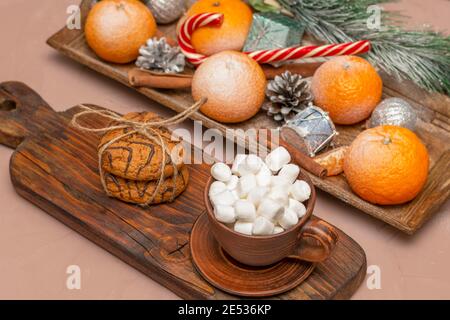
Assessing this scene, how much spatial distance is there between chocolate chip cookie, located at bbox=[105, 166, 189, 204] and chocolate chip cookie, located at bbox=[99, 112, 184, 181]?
0.01m

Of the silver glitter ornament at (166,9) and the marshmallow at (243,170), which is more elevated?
the marshmallow at (243,170)

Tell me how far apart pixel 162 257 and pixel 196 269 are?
0.21 ft

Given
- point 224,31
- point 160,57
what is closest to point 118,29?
point 160,57

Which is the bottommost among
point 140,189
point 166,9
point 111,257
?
point 111,257

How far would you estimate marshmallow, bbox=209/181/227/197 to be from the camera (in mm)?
1292

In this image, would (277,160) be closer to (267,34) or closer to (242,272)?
(242,272)

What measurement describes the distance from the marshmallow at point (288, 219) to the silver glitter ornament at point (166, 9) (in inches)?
32.2

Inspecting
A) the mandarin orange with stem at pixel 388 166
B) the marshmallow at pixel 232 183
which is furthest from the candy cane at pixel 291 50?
the marshmallow at pixel 232 183

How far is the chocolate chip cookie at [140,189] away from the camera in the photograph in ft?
4.78

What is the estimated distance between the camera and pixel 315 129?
5.23ft

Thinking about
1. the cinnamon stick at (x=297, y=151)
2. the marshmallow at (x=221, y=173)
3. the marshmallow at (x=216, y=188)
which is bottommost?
the cinnamon stick at (x=297, y=151)

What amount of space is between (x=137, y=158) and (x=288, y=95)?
1.29 feet

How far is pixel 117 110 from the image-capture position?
1.78m

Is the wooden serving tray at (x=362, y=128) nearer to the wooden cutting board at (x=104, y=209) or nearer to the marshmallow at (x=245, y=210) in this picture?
the wooden cutting board at (x=104, y=209)
